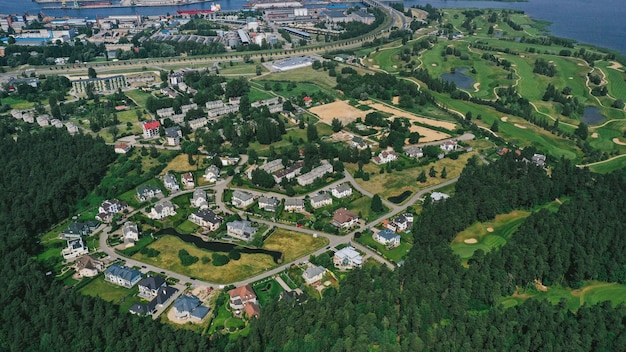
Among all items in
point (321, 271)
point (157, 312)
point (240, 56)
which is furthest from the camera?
point (240, 56)

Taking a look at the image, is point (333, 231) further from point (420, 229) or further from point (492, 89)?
point (492, 89)

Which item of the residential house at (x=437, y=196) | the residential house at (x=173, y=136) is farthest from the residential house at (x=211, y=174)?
the residential house at (x=437, y=196)

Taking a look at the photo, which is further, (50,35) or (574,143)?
(50,35)

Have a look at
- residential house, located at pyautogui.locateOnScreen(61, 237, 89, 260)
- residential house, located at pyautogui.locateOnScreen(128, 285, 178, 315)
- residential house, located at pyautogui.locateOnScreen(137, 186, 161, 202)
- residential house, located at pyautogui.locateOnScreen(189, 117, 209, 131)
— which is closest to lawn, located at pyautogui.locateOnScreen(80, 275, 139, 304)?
residential house, located at pyautogui.locateOnScreen(128, 285, 178, 315)

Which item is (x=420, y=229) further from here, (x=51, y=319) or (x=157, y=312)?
(x=51, y=319)

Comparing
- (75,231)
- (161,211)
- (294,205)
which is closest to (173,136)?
(161,211)

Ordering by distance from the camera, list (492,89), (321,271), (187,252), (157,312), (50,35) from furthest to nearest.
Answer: (50,35) < (492,89) < (187,252) < (321,271) < (157,312)

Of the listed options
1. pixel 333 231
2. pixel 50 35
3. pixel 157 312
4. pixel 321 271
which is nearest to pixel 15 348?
pixel 157 312

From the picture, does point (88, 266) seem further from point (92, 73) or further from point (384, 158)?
point (92, 73)
